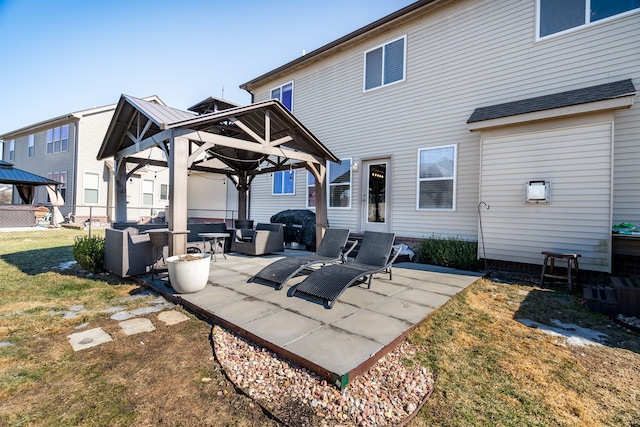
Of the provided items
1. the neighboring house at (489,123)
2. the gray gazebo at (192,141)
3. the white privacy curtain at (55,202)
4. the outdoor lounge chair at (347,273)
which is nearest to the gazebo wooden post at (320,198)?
the gray gazebo at (192,141)

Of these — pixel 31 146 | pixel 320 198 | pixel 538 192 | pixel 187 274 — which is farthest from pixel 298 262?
pixel 31 146

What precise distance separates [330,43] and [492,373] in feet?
31.7

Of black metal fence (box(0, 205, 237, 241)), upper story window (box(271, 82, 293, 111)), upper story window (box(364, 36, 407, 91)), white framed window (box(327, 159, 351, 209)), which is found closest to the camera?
upper story window (box(364, 36, 407, 91))

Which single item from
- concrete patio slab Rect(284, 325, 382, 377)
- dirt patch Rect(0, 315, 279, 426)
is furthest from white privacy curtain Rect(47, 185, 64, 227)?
concrete patio slab Rect(284, 325, 382, 377)

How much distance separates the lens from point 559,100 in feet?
18.0

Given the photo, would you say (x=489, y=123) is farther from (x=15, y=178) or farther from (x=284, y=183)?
(x=15, y=178)

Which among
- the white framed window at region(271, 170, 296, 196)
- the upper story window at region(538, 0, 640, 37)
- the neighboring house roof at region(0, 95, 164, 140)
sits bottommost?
the white framed window at region(271, 170, 296, 196)

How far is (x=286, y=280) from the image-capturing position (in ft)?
15.2

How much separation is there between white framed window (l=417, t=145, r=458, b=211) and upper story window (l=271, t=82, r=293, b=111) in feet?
18.5

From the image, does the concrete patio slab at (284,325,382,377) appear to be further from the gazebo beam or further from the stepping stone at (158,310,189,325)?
the gazebo beam

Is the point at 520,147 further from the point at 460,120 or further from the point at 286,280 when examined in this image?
the point at 286,280

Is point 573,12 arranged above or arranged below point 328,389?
above

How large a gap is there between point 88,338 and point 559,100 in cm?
807

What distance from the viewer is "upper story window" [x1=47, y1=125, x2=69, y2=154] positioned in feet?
56.3
